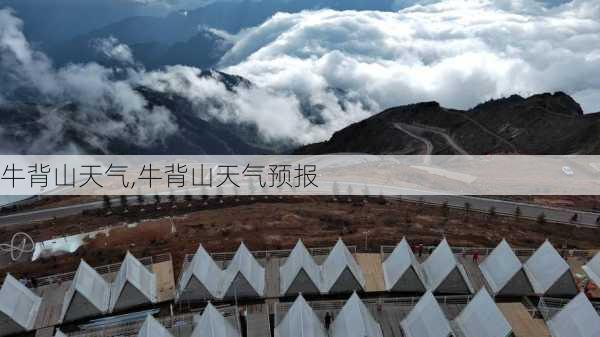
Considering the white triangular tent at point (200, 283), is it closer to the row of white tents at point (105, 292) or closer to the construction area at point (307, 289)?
the construction area at point (307, 289)

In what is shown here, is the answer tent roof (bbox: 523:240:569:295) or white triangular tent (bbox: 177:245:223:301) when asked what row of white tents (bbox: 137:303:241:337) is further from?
tent roof (bbox: 523:240:569:295)

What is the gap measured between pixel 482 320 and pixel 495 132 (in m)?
141

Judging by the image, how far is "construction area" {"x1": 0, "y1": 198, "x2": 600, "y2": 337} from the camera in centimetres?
3497

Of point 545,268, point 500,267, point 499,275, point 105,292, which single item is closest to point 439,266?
point 499,275

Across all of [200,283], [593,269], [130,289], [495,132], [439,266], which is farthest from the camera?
[495,132]

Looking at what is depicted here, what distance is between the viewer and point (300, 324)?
34.2 meters

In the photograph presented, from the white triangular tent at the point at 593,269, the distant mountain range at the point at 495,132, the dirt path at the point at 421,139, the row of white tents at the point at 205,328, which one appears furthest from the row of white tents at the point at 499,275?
the dirt path at the point at 421,139

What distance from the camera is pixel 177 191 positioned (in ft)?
325

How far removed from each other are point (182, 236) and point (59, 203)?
53468 millimetres

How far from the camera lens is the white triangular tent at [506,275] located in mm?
41875

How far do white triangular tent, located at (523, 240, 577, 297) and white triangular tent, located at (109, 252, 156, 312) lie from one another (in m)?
35.1

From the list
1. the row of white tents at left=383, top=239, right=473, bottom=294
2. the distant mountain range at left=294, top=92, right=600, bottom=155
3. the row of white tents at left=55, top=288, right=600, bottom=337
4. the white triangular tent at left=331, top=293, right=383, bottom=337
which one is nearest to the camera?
the row of white tents at left=55, top=288, right=600, bottom=337

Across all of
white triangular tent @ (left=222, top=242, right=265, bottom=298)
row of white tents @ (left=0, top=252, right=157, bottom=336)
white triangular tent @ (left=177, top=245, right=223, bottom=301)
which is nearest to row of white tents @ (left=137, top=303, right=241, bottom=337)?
white triangular tent @ (left=222, top=242, right=265, bottom=298)

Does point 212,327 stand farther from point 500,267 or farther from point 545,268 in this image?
point 545,268
